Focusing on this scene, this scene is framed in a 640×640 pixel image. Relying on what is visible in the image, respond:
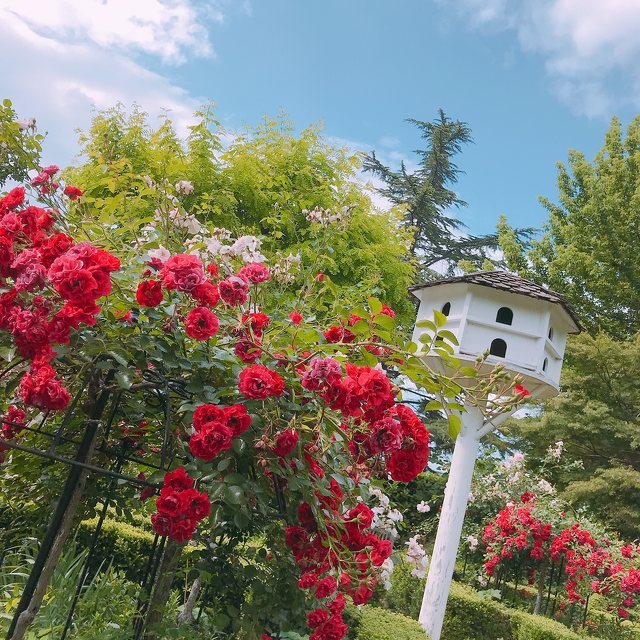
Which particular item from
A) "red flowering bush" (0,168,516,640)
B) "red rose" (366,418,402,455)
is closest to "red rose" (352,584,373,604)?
"red flowering bush" (0,168,516,640)

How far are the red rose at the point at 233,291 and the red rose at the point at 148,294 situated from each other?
0.23 m

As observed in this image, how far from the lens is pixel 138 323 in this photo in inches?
82.4

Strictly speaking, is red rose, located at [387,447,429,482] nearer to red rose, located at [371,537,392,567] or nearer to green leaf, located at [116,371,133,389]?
red rose, located at [371,537,392,567]

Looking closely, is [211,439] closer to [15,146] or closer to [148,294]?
[148,294]

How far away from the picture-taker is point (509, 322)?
7.46 metres

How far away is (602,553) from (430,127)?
14.8 metres

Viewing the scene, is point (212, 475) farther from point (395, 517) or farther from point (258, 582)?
point (395, 517)

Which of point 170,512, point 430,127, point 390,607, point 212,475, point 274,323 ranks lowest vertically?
point 390,607

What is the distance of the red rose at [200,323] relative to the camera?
6.14ft

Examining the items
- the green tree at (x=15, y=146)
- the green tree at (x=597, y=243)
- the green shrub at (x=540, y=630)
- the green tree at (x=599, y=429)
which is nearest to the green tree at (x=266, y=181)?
the green tree at (x=15, y=146)

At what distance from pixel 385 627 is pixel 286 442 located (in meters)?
3.88

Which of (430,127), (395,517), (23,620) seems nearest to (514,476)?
(395,517)

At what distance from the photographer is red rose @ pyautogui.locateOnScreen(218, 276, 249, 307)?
2062mm

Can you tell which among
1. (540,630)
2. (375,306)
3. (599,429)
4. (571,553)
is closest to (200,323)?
(375,306)
